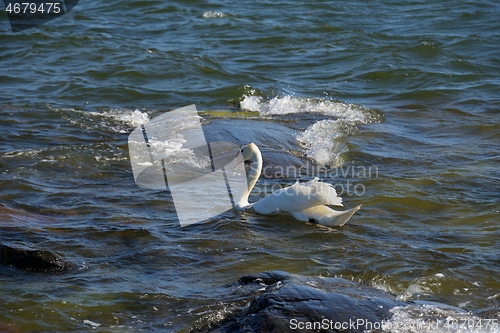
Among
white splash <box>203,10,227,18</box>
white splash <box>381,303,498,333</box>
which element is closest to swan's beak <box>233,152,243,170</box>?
white splash <box>381,303,498,333</box>

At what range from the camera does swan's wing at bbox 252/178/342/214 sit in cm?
653

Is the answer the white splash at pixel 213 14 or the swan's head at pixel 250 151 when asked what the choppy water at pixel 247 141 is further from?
the swan's head at pixel 250 151

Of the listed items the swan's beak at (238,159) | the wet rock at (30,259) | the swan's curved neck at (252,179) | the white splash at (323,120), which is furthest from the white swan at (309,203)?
the wet rock at (30,259)

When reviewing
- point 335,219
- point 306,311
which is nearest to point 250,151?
point 335,219

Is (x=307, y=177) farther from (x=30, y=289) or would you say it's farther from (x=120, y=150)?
(x=30, y=289)

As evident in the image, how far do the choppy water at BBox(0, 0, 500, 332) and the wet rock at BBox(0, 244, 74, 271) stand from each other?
0.09 m

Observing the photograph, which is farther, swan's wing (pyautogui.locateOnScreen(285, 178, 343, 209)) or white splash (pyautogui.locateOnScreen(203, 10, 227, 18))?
white splash (pyautogui.locateOnScreen(203, 10, 227, 18))

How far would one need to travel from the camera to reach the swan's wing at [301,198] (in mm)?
6531

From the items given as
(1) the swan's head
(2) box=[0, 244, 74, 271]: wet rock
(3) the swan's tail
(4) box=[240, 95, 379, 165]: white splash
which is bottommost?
(4) box=[240, 95, 379, 165]: white splash

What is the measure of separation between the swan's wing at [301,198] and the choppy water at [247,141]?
14 cm

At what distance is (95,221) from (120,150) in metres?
2.52

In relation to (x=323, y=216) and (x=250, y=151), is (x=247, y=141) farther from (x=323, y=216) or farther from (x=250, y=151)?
(x=323, y=216)

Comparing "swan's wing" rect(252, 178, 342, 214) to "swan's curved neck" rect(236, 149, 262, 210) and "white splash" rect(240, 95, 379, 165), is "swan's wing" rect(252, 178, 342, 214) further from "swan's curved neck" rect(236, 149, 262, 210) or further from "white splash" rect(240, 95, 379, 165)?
"white splash" rect(240, 95, 379, 165)

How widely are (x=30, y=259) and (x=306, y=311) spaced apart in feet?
7.38
